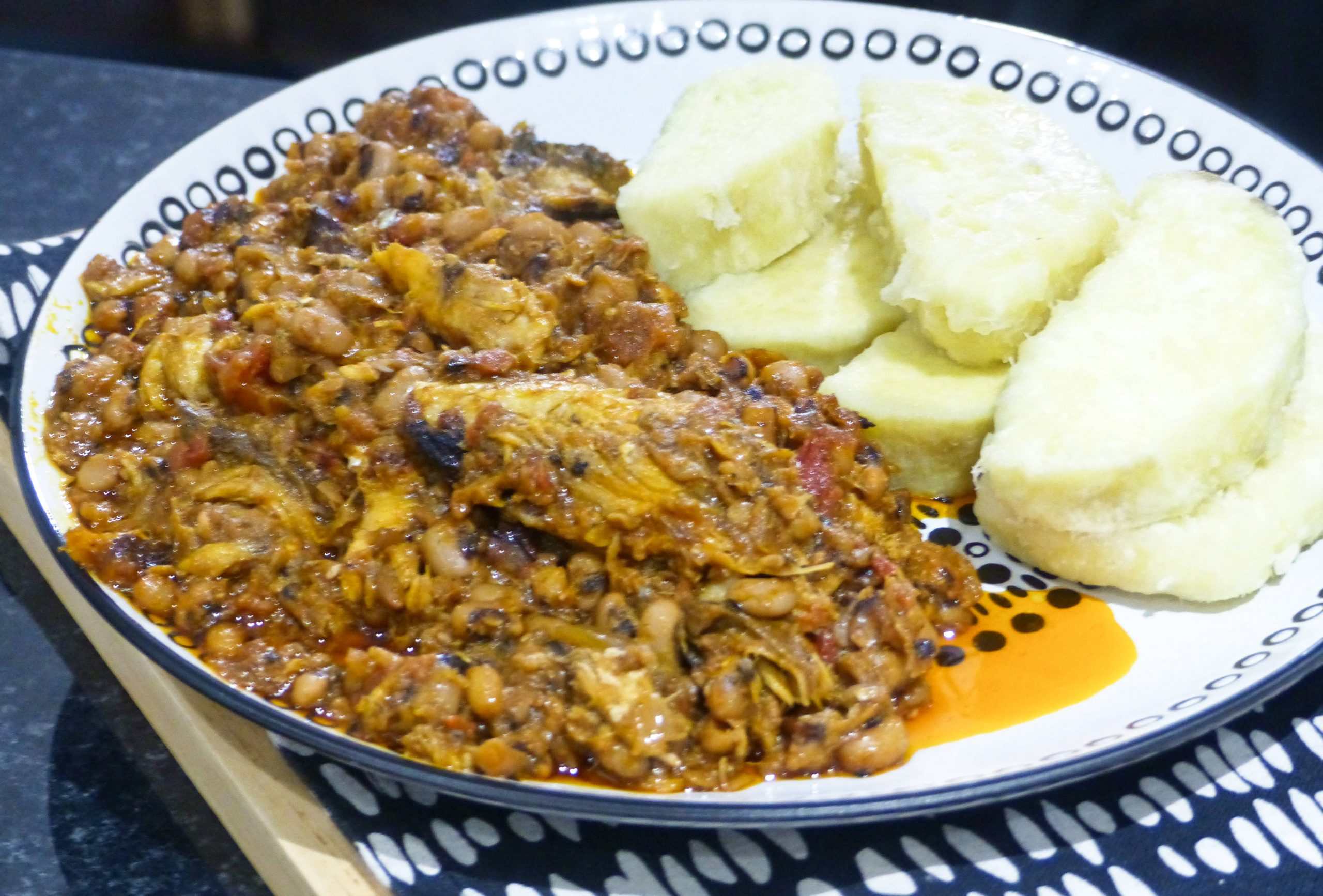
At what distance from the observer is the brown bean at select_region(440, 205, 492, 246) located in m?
4.06

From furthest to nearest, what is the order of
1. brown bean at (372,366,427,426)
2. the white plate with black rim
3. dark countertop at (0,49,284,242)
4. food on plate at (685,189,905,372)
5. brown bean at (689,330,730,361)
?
dark countertop at (0,49,284,242) → food on plate at (685,189,905,372) → brown bean at (689,330,730,361) → brown bean at (372,366,427,426) → the white plate with black rim

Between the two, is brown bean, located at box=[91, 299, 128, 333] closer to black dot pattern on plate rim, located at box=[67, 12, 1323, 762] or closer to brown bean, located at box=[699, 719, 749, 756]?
black dot pattern on plate rim, located at box=[67, 12, 1323, 762]

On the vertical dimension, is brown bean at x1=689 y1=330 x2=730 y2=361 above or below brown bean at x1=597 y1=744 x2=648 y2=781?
above

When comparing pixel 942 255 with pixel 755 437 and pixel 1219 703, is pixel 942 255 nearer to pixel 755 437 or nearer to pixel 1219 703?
pixel 755 437

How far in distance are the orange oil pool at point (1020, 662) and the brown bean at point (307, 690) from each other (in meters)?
1.62

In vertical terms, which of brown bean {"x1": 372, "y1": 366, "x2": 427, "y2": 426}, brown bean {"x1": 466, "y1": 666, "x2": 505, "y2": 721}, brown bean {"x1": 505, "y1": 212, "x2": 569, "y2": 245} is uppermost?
brown bean {"x1": 505, "y1": 212, "x2": 569, "y2": 245}

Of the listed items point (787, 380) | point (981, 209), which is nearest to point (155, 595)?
point (787, 380)

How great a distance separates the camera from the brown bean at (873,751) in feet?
9.47

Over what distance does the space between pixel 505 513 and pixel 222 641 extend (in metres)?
0.88

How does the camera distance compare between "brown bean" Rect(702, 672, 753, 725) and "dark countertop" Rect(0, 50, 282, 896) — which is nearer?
"brown bean" Rect(702, 672, 753, 725)

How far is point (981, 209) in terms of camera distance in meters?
4.06

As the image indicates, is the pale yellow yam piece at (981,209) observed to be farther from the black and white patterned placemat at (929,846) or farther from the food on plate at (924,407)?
the black and white patterned placemat at (929,846)

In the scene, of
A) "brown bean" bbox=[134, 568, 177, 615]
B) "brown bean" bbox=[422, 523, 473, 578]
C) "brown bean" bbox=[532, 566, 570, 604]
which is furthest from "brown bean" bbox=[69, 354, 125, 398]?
"brown bean" bbox=[532, 566, 570, 604]

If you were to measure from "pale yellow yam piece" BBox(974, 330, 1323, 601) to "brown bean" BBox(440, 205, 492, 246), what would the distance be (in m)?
2.05
